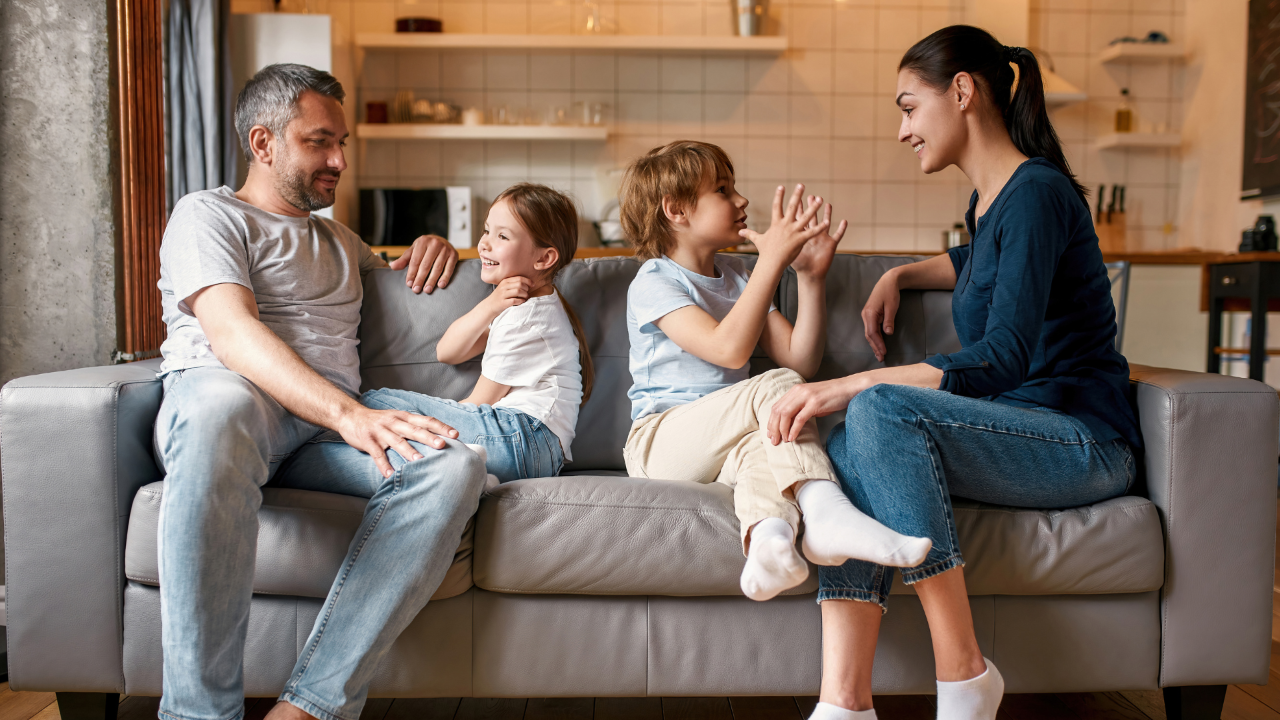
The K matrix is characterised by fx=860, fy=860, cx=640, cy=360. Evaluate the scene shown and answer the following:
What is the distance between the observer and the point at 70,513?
128cm

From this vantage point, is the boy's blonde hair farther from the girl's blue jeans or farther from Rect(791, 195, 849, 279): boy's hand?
the girl's blue jeans

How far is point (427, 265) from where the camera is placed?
5.87 feet

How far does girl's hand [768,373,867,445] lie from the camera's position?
1251 millimetres

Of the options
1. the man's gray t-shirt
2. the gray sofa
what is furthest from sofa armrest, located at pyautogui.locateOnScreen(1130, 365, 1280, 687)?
the man's gray t-shirt

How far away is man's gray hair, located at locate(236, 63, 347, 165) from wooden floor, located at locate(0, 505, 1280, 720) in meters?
1.02

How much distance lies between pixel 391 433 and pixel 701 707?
0.74 metres

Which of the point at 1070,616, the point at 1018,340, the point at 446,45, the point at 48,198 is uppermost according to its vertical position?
the point at 446,45

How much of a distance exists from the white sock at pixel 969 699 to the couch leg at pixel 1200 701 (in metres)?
0.44

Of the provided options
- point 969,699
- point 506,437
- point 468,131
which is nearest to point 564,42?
point 468,131

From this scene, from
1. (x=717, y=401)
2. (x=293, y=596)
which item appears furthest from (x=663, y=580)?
(x=293, y=596)

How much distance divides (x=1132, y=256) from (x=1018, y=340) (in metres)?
3.10

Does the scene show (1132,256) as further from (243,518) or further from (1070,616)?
(243,518)

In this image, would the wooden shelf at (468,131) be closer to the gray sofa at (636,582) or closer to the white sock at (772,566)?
the gray sofa at (636,582)

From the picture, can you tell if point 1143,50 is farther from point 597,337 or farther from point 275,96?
point 275,96
